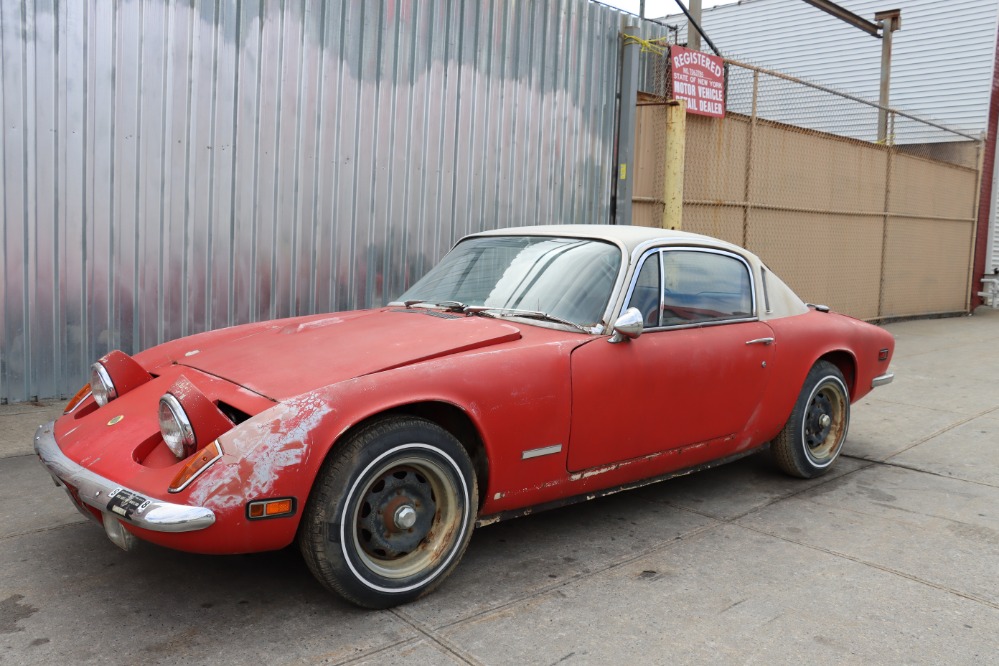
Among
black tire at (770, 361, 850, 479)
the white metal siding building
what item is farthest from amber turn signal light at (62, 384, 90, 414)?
the white metal siding building

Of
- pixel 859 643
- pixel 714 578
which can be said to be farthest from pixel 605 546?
pixel 859 643

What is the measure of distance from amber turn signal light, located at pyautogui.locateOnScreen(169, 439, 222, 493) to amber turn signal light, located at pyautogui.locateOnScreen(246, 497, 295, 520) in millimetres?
185

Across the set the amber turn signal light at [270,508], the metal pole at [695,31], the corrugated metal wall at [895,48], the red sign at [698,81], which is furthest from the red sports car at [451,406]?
the corrugated metal wall at [895,48]

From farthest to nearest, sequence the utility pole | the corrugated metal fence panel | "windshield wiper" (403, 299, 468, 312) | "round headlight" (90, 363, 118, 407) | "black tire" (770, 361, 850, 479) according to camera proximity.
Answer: the utility pole
the corrugated metal fence panel
"black tire" (770, 361, 850, 479)
"windshield wiper" (403, 299, 468, 312)
"round headlight" (90, 363, 118, 407)

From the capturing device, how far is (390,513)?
303 cm

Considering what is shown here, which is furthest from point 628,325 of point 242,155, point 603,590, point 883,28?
point 883,28

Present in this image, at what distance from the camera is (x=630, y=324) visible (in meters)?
3.60

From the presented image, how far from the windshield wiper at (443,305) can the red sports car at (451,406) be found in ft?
0.05

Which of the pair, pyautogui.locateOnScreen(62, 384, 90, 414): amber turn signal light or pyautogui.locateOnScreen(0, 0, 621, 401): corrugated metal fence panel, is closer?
pyautogui.locateOnScreen(62, 384, 90, 414): amber turn signal light

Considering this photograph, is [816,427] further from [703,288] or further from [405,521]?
[405,521]

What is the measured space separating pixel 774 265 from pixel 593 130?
3674mm

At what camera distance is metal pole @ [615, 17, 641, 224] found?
930 cm

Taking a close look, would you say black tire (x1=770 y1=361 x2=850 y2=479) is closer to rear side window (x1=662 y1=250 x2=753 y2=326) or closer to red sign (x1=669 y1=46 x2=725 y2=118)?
rear side window (x1=662 y1=250 x2=753 y2=326)

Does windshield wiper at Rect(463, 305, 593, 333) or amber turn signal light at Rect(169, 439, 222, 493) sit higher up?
windshield wiper at Rect(463, 305, 593, 333)
